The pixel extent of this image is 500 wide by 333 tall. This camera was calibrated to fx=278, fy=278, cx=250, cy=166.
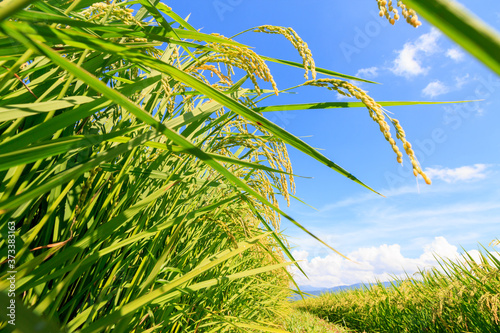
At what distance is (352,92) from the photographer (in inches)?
23.1

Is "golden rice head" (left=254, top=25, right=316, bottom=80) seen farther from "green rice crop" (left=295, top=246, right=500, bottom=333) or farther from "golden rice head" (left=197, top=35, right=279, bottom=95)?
"green rice crop" (left=295, top=246, right=500, bottom=333)

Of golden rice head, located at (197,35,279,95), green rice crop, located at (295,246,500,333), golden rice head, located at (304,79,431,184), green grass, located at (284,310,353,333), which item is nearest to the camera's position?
golden rice head, located at (304,79,431,184)

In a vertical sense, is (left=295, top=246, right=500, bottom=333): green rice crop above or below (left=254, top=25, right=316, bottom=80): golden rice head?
below

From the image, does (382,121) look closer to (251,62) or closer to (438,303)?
(251,62)

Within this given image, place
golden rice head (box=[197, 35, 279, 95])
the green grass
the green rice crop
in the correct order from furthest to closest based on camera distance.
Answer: the green grass, the green rice crop, golden rice head (box=[197, 35, 279, 95])

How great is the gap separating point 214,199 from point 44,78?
1.05 m

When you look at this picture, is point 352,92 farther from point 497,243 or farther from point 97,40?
point 497,243

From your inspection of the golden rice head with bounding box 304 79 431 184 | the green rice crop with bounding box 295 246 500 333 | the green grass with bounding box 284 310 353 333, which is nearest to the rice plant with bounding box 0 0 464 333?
the golden rice head with bounding box 304 79 431 184

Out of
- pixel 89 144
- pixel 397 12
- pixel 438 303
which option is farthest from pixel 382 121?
pixel 438 303

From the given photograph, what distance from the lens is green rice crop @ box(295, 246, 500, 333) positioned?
8.86 ft

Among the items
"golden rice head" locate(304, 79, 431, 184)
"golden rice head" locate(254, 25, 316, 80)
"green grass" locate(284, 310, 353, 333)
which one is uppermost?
"golden rice head" locate(254, 25, 316, 80)

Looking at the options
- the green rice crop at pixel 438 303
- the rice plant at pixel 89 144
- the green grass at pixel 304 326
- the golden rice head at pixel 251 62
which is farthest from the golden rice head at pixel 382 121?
the green grass at pixel 304 326

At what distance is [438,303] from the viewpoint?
299 cm

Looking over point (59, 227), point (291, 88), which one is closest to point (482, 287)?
point (291, 88)
